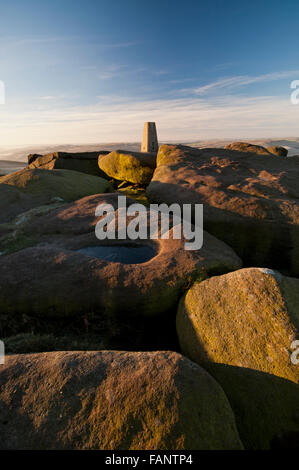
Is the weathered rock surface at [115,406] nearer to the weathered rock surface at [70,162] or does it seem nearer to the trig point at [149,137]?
the weathered rock surface at [70,162]

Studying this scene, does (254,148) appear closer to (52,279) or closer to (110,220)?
(110,220)

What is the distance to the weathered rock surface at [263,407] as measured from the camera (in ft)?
9.27

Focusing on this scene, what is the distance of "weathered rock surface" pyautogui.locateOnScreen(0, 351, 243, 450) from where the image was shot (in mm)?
2350

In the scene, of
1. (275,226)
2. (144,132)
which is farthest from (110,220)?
(144,132)

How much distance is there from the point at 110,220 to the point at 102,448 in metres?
4.73

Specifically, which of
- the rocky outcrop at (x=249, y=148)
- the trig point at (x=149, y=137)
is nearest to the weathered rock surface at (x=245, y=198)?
the rocky outcrop at (x=249, y=148)

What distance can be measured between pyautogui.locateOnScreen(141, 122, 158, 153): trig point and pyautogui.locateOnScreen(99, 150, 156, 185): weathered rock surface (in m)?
9.84

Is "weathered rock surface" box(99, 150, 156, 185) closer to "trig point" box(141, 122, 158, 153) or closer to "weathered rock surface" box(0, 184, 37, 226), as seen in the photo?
"weathered rock surface" box(0, 184, 37, 226)

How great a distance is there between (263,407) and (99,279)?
2920 millimetres

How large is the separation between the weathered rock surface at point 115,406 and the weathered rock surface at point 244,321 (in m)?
0.87

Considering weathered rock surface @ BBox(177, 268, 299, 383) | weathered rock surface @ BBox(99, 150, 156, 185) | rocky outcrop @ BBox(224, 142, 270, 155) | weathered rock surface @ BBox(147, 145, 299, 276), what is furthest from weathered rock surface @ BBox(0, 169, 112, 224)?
rocky outcrop @ BBox(224, 142, 270, 155)

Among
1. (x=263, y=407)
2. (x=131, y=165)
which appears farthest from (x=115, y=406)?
(x=131, y=165)

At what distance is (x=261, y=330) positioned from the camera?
3.49 metres

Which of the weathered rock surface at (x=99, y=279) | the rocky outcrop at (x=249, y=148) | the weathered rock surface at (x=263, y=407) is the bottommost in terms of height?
the weathered rock surface at (x=263, y=407)
